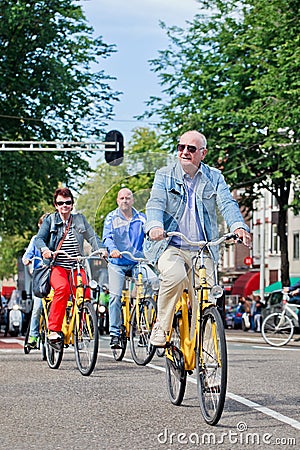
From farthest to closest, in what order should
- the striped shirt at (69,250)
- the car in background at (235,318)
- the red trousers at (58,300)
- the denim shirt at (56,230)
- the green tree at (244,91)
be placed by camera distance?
the car in background at (235,318) → the green tree at (244,91) → the denim shirt at (56,230) → the striped shirt at (69,250) → the red trousers at (58,300)

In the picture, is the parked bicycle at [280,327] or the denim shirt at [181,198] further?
the parked bicycle at [280,327]

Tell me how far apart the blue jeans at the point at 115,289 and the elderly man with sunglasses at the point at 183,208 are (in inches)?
188

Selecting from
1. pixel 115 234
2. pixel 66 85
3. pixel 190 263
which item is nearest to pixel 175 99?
pixel 66 85

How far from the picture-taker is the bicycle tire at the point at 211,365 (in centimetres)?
737

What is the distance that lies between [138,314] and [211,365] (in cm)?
530

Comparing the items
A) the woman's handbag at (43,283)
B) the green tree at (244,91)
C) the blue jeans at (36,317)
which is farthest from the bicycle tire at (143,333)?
the green tree at (244,91)

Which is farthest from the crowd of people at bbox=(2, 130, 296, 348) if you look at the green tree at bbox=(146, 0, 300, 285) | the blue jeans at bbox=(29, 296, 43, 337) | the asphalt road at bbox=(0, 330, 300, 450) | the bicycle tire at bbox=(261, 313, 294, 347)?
the green tree at bbox=(146, 0, 300, 285)

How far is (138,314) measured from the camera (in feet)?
42.5

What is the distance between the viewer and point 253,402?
8.69 metres

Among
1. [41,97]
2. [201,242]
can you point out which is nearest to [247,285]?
[41,97]

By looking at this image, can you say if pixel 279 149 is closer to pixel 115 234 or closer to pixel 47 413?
pixel 115 234

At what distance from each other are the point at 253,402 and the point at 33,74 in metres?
29.4

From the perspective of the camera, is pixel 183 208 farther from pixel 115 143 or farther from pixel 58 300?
pixel 115 143

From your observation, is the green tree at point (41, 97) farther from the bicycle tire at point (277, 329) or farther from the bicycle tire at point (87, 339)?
the bicycle tire at point (87, 339)
